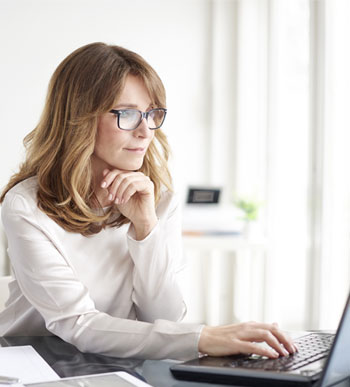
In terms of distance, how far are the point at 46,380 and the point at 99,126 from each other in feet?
2.54

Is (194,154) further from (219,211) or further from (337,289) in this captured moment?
(337,289)

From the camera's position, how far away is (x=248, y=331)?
1083mm

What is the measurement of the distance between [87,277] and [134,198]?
234 millimetres

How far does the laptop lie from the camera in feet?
2.82

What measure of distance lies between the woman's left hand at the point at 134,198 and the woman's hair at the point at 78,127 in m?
0.06

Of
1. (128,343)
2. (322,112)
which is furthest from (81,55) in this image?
(322,112)

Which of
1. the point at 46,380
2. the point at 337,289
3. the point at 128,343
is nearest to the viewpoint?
the point at 46,380

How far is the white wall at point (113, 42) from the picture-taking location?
363 centimetres

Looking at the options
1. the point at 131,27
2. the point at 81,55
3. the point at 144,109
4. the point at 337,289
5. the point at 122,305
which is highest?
the point at 131,27

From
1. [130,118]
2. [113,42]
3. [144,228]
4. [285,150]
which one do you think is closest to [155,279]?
[144,228]

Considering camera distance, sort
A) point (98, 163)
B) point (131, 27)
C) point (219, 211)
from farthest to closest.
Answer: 1. point (131, 27)
2. point (219, 211)
3. point (98, 163)

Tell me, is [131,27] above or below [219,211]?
above

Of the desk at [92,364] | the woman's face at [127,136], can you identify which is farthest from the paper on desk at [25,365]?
the woman's face at [127,136]

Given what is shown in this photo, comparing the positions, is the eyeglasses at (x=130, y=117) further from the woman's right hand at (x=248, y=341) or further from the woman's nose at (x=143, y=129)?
the woman's right hand at (x=248, y=341)
